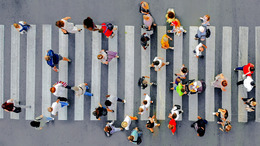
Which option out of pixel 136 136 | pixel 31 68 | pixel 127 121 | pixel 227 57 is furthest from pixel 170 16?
pixel 31 68

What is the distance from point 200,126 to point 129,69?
3717mm

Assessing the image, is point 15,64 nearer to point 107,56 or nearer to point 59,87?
point 59,87

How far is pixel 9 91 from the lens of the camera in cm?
887

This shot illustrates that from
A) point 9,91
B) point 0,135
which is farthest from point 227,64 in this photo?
point 0,135

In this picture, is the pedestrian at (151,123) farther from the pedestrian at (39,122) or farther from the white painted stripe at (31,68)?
the white painted stripe at (31,68)

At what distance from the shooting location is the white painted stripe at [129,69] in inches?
341

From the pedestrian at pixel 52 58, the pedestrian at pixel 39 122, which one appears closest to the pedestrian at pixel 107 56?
the pedestrian at pixel 52 58

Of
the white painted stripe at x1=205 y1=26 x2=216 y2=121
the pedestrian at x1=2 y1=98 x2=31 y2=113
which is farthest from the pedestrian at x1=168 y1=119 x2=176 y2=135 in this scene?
the pedestrian at x1=2 y1=98 x2=31 y2=113

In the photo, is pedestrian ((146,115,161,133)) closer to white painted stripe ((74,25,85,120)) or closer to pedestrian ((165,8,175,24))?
white painted stripe ((74,25,85,120))

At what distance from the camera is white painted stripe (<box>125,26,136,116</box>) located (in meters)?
8.66

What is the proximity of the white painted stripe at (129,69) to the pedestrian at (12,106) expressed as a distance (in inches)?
177

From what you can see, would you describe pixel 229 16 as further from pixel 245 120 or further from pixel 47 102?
pixel 47 102

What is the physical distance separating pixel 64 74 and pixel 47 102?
1.47 m

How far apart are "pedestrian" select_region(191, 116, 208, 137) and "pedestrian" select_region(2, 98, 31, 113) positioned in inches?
287
